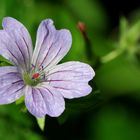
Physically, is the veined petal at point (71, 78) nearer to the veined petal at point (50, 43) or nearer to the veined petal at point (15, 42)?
the veined petal at point (50, 43)

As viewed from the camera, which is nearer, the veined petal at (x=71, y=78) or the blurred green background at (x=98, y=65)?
the veined petal at (x=71, y=78)

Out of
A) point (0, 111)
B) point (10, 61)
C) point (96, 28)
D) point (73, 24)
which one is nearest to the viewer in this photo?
point (10, 61)

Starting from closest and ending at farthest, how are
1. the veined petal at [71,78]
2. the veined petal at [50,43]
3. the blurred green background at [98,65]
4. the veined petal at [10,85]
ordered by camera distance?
the veined petal at [10,85]
the veined petal at [71,78]
the veined petal at [50,43]
the blurred green background at [98,65]

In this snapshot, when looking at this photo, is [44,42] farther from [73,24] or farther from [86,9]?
[86,9]

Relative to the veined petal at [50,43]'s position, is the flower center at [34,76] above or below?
below

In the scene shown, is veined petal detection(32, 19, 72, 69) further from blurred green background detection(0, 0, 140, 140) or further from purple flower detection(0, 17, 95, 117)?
blurred green background detection(0, 0, 140, 140)

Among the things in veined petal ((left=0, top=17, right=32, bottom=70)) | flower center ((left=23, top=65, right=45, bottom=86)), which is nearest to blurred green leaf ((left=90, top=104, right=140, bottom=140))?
flower center ((left=23, top=65, right=45, bottom=86))

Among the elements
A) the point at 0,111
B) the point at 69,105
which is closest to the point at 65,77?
the point at 69,105

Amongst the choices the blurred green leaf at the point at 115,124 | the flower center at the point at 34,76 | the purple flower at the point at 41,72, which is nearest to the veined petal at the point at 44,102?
the purple flower at the point at 41,72

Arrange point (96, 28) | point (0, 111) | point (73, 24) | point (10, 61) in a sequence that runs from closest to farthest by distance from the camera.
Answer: point (10, 61) < point (0, 111) < point (73, 24) < point (96, 28)
